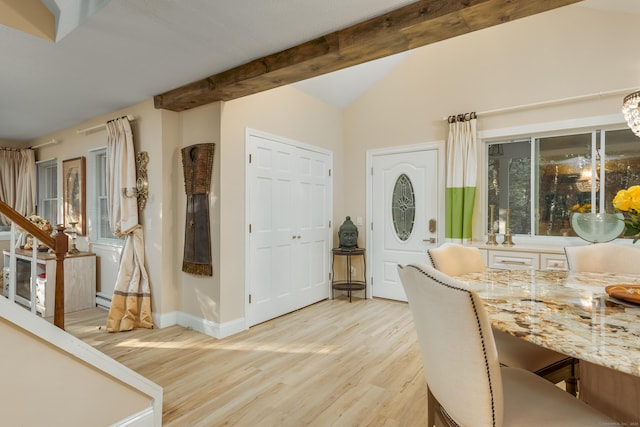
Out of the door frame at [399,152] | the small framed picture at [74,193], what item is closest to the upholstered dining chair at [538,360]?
the door frame at [399,152]

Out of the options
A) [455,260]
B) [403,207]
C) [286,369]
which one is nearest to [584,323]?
[455,260]

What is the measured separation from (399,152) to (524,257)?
6.32 ft

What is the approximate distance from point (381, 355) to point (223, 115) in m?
2.58

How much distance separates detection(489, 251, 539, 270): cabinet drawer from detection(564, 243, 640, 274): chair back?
109 centimetres

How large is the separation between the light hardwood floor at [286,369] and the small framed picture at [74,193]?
1.40 m

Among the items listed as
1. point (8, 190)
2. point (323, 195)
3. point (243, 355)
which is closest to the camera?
point (243, 355)

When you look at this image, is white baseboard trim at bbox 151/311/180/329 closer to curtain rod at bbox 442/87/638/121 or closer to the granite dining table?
the granite dining table

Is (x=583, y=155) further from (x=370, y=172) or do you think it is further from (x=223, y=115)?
(x=223, y=115)

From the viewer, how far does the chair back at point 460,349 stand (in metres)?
0.96

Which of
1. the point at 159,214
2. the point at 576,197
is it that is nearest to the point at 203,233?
the point at 159,214

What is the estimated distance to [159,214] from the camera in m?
3.45

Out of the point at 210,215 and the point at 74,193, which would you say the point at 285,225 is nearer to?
the point at 210,215

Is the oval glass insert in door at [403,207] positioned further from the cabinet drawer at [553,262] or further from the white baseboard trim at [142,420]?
the white baseboard trim at [142,420]

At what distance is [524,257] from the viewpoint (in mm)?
3230
